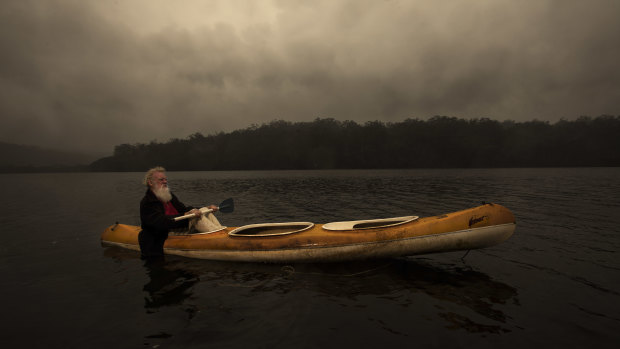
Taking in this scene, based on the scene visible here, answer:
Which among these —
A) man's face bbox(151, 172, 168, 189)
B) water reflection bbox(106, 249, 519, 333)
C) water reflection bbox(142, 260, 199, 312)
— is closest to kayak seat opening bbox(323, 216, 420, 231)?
water reflection bbox(106, 249, 519, 333)

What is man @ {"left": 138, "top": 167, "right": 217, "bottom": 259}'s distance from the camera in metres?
7.62

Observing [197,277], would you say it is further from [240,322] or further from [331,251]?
[331,251]

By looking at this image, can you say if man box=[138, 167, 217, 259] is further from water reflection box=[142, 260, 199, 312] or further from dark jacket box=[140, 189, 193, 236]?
water reflection box=[142, 260, 199, 312]

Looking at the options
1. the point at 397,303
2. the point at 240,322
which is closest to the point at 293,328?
the point at 240,322

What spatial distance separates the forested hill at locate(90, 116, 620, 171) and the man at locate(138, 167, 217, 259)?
15355cm

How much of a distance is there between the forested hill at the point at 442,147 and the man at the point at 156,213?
154 meters

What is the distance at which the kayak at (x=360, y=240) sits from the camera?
272 inches

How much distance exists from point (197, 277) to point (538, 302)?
24.9 ft

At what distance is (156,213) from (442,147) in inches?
6497

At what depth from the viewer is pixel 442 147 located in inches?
6097

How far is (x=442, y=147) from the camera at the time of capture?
15488 cm

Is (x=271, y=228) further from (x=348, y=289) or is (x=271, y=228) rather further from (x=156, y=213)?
(x=348, y=289)

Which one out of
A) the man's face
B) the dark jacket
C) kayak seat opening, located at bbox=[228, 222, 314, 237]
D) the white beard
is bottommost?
kayak seat opening, located at bbox=[228, 222, 314, 237]

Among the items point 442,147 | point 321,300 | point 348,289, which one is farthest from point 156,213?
point 442,147
